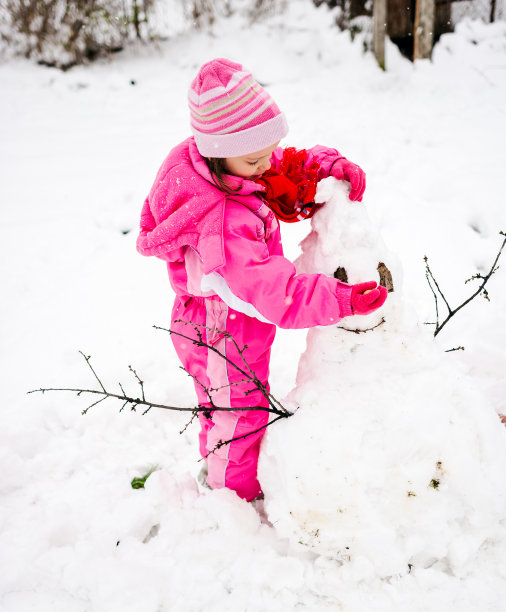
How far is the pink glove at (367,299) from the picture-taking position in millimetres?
1323

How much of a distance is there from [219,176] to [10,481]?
1.69 metres

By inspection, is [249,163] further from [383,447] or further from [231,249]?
[383,447]

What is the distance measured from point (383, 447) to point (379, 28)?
5.41 meters

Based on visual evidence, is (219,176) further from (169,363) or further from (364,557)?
(169,363)

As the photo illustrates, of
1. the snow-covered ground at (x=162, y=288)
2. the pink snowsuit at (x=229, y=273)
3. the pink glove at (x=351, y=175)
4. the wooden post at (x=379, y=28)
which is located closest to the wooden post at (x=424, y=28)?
the snow-covered ground at (x=162, y=288)

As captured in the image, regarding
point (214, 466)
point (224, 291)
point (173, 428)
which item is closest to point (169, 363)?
point (173, 428)

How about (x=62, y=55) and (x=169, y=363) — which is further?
(x=62, y=55)

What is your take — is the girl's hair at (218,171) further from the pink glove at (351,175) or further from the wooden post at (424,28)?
the wooden post at (424,28)

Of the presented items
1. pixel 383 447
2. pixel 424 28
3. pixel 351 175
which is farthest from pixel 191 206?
pixel 424 28

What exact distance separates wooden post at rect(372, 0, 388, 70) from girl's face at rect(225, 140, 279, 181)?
485cm

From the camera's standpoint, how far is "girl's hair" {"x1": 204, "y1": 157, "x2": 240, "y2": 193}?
1.43 metres

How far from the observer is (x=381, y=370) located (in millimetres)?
1560

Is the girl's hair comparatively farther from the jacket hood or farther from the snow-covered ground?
the snow-covered ground

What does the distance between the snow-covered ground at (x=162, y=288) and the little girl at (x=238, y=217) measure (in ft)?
1.96
